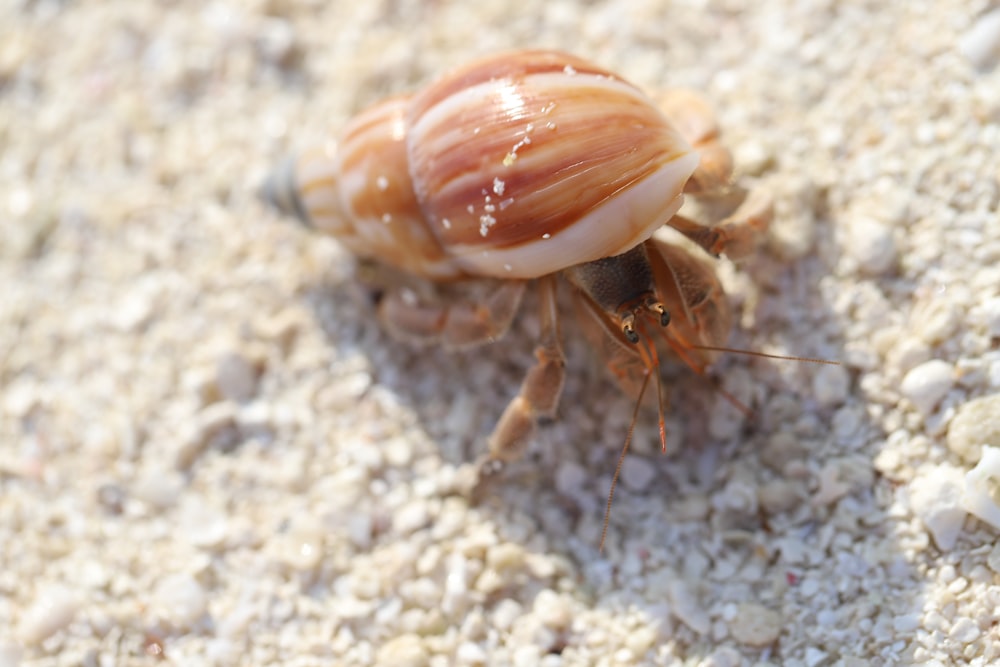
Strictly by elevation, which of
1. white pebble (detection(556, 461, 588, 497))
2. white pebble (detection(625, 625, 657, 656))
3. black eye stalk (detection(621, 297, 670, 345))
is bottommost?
white pebble (detection(625, 625, 657, 656))

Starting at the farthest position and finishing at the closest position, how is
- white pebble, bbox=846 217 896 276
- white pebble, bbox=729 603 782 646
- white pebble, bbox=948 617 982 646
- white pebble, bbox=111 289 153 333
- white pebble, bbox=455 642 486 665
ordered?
white pebble, bbox=111 289 153 333 → white pebble, bbox=846 217 896 276 → white pebble, bbox=455 642 486 665 → white pebble, bbox=729 603 782 646 → white pebble, bbox=948 617 982 646

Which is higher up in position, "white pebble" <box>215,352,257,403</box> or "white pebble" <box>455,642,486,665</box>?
"white pebble" <box>215,352,257,403</box>

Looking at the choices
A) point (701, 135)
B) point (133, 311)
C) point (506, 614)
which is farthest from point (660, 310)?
point (133, 311)

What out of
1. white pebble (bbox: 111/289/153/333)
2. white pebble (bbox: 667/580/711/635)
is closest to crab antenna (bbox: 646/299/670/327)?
white pebble (bbox: 667/580/711/635)

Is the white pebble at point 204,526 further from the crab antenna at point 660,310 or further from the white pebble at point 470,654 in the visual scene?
the crab antenna at point 660,310

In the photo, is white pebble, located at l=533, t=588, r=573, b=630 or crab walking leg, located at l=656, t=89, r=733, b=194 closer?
white pebble, located at l=533, t=588, r=573, b=630

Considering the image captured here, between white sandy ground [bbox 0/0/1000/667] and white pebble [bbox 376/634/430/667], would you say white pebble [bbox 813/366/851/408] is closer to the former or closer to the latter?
white sandy ground [bbox 0/0/1000/667]

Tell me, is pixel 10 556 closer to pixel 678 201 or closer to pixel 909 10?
pixel 678 201

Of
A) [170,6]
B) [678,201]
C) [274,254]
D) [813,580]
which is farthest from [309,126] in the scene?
[813,580]
